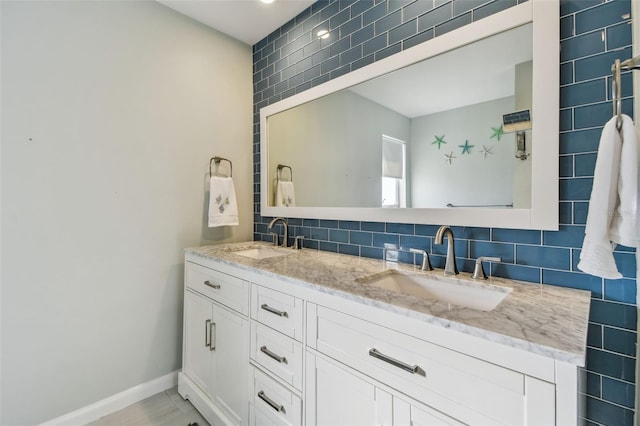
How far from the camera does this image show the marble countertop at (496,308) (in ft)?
2.18

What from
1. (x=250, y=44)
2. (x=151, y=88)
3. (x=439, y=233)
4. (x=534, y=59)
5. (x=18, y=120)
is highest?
(x=250, y=44)

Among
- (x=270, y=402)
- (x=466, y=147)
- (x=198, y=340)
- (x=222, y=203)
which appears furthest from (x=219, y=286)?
(x=466, y=147)

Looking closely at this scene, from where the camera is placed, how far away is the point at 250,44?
244 centimetres

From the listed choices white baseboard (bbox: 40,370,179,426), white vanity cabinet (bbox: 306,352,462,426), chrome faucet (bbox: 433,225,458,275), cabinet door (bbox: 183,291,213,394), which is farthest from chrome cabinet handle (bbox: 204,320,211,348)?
Answer: chrome faucet (bbox: 433,225,458,275)

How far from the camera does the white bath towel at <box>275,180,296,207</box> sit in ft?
6.89

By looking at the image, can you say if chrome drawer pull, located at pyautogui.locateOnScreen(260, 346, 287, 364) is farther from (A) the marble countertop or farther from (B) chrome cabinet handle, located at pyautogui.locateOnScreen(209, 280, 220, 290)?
A: (B) chrome cabinet handle, located at pyautogui.locateOnScreen(209, 280, 220, 290)

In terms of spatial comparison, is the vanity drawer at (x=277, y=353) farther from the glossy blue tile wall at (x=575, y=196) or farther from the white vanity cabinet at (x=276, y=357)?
the glossy blue tile wall at (x=575, y=196)

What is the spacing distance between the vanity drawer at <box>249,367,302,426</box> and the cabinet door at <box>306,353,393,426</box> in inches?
3.2

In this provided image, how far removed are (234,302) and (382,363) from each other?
865mm

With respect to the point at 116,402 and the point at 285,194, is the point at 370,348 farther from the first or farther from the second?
the point at 116,402

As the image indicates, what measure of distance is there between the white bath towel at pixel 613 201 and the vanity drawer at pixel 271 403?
1115mm

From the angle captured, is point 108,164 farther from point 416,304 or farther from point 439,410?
point 439,410

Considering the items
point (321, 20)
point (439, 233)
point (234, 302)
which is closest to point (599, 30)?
point (439, 233)

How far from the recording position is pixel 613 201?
0.80 m
